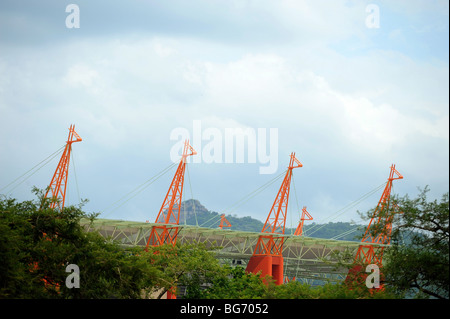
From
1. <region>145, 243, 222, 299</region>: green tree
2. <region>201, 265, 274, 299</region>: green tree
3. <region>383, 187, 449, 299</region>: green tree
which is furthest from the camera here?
<region>145, 243, 222, 299</region>: green tree

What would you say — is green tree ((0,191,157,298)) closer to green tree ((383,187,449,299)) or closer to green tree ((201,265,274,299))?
green tree ((201,265,274,299))

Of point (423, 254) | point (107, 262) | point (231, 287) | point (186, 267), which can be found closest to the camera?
point (423, 254)

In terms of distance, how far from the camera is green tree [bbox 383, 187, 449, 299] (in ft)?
91.5

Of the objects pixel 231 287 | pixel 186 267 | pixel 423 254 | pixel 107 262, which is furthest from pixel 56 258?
pixel 423 254

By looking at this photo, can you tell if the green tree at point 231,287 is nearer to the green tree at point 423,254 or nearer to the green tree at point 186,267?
the green tree at point 186,267

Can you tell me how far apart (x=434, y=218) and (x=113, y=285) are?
18.6 metres

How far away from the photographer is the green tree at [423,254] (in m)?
27.9

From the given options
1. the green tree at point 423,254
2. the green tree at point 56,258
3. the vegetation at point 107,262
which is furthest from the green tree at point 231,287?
the green tree at point 423,254

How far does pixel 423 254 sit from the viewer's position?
2884 centimetres

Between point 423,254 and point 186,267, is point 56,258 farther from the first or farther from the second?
point 423,254

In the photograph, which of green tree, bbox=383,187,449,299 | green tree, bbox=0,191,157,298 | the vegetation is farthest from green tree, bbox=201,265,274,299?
green tree, bbox=383,187,449,299

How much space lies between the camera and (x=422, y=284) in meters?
29.2
